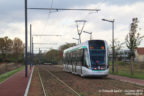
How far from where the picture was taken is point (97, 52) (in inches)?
902

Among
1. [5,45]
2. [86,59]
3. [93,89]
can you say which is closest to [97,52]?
[86,59]

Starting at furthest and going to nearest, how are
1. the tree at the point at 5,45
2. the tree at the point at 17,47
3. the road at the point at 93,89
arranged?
the tree at the point at 17,47, the tree at the point at 5,45, the road at the point at 93,89

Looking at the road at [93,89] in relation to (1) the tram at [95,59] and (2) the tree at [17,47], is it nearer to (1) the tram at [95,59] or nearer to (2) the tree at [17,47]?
(1) the tram at [95,59]

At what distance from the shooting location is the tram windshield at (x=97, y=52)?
22625 mm

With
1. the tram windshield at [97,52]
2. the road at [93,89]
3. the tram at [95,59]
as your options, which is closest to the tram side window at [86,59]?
the tram at [95,59]

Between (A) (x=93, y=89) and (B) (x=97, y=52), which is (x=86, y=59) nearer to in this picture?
(B) (x=97, y=52)

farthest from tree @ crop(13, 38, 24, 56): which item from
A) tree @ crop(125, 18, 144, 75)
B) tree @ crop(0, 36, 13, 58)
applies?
tree @ crop(125, 18, 144, 75)

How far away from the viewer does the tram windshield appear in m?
22.6

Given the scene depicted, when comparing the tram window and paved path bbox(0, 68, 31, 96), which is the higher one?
the tram window

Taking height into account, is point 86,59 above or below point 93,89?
above

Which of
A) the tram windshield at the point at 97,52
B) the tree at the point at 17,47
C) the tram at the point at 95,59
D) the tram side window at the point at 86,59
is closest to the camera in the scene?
the tram at the point at 95,59

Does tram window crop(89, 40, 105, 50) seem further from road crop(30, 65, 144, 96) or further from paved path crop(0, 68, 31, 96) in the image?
paved path crop(0, 68, 31, 96)

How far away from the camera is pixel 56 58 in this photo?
4414 inches

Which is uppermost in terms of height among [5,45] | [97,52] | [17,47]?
[5,45]
